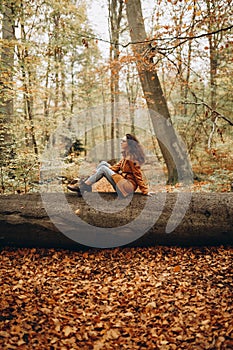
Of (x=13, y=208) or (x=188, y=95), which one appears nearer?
(x=13, y=208)

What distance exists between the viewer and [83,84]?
52.9ft

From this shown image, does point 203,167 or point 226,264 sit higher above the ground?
point 203,167

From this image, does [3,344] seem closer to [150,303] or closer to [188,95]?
[150,303]

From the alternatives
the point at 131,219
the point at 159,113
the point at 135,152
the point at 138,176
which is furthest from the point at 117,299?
the point at 159,113

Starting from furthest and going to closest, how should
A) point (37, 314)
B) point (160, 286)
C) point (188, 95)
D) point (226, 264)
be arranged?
point (188, 95), point (226, 264), point (160, 286), point (37, 314)

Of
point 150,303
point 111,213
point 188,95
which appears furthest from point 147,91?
point 150,303

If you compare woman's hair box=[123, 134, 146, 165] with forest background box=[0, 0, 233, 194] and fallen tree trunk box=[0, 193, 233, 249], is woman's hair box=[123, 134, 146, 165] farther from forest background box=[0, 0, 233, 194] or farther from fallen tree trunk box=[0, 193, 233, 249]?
forest background box=[0, 0, 233, 194]

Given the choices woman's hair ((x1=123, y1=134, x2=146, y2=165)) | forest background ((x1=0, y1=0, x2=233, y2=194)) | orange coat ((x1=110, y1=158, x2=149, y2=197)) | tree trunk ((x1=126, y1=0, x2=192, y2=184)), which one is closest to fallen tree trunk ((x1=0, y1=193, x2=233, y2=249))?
orange coat ((x1=110, y1=158, x2=149, y2=197))

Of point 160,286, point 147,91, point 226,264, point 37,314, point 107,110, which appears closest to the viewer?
point 37,314

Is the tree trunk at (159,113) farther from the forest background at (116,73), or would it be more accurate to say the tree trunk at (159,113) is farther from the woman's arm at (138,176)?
the woman's arm at (138,176)

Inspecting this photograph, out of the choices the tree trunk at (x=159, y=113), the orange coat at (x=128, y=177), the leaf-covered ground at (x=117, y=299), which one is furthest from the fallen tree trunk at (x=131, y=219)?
the tree trunk at (x=159, y=113)

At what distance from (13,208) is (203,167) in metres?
9.02

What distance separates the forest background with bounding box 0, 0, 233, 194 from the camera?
21.7ft

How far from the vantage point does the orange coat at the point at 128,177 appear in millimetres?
4844
